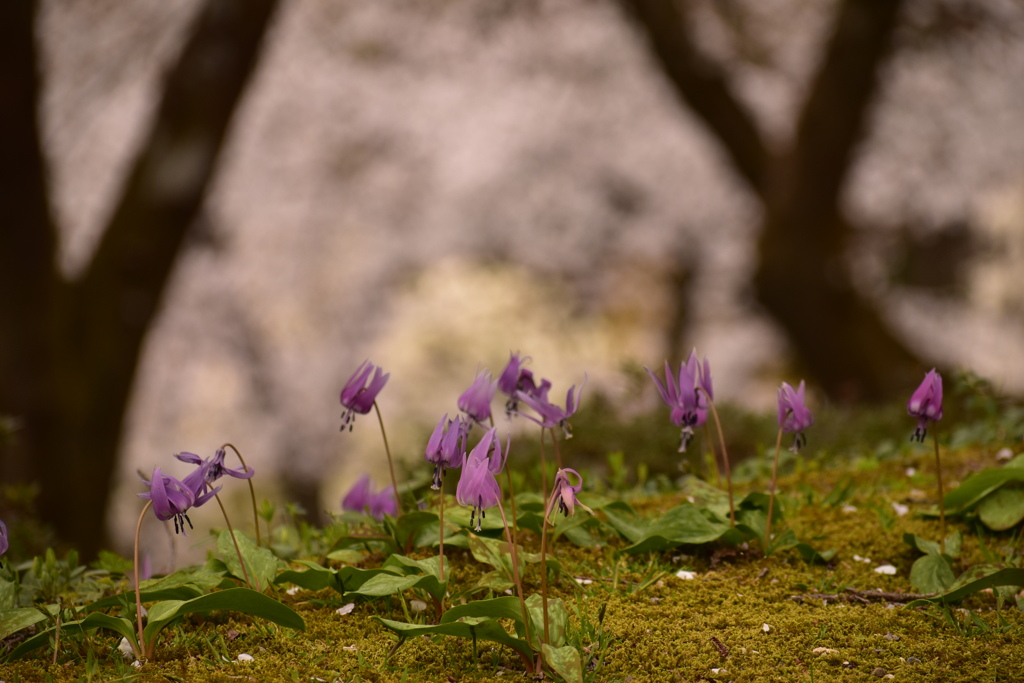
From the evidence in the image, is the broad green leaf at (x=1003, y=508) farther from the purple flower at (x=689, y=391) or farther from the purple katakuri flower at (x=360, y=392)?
the purple katakuri flower at (x=360, y=392)

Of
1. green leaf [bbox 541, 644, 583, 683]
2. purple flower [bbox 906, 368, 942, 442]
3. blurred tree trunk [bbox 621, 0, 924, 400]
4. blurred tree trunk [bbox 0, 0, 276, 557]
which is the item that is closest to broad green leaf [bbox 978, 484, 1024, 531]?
purple flower [bbox 906, 368, 942, 442]

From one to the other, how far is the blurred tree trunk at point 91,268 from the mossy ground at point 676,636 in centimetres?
416

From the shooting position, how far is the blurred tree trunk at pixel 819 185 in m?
8.07

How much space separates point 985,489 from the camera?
2703 millimetres

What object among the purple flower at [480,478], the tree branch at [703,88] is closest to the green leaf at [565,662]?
the purple flower at [480,478]

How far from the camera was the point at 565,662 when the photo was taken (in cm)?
183

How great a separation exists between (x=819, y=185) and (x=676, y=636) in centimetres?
751

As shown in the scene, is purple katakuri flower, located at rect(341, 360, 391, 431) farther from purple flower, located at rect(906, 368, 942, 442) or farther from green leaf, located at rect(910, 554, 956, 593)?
green leaf, located at rect(910, 554, 956, 593)

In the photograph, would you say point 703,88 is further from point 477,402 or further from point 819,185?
point 477,402

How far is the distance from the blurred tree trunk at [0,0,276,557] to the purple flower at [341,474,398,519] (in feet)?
11.7

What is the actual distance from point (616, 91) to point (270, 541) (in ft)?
44.1

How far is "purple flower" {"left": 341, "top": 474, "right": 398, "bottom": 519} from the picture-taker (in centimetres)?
298

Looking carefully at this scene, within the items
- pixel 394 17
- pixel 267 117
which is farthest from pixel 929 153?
pixel 267 117

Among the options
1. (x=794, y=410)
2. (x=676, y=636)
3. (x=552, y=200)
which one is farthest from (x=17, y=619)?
(x=552, y=200)
